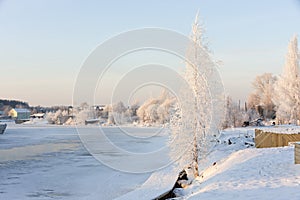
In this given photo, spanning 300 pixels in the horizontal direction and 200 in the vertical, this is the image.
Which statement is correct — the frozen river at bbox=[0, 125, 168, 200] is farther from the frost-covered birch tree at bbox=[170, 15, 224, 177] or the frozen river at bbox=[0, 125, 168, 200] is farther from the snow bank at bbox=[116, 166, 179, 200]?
the frost-covered birch tree at bbox=[170, 15, 224, 177]

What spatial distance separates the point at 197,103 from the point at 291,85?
2258 centimetres

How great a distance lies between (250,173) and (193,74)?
5.97 metres

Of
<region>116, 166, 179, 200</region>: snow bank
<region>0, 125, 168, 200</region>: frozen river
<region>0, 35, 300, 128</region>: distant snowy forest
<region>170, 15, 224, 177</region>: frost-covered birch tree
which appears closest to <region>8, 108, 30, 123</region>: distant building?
<region>0, 35, 300, 128</region>: distant snowy forest

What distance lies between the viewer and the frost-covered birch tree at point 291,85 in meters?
34.3

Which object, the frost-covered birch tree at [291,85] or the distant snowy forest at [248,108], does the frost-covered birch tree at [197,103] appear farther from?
the frost-covered birch tree at [291,85]

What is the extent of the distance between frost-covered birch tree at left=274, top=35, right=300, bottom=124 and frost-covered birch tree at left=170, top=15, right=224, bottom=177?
2115 centimetres

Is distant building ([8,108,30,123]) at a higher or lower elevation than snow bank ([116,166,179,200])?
higher

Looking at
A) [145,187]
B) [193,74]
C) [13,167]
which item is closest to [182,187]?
[145,187]

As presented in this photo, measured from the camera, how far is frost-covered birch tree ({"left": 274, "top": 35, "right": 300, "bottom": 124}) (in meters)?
34.3

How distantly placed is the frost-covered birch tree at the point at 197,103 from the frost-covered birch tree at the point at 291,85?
69.4 feet

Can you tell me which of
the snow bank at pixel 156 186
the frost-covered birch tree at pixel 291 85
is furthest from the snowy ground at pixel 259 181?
the frost-covered birch tree at pixel 291 85

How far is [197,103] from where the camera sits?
15.6 meters

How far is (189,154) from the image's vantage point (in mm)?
16219

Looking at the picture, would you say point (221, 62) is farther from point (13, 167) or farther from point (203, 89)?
point (13, 167)
